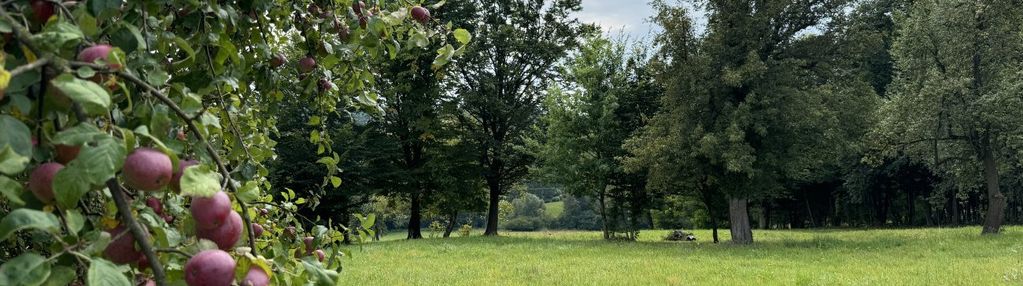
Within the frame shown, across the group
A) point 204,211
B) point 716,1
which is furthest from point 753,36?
point 204,211

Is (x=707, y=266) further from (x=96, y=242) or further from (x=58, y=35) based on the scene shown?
(x=58, y=35)

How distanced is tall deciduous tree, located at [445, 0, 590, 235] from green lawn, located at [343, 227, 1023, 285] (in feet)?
34.0

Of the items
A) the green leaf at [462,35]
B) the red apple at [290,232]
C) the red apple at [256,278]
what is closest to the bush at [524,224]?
the red apple at [290,232]

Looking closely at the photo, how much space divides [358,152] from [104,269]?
77.8 ft

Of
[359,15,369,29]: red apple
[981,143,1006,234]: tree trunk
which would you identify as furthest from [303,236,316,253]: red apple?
[981,143,1006,234]: tree trunk

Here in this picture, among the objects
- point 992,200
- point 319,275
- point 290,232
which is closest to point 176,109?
point 319,275

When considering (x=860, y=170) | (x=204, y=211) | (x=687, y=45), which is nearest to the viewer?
Answer: (x=204, y=211)

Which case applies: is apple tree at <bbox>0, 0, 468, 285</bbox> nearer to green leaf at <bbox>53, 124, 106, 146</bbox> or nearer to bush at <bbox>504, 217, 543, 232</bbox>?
green leaf at <bbox>53, 124, 106, 146</bbox>

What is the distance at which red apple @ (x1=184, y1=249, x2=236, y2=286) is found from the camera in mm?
859

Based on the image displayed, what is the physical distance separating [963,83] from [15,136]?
830 inches

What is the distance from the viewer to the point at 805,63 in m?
16.1

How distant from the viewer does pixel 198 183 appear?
0.77 meters

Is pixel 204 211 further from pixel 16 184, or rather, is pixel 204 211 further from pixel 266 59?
pixel 266 59

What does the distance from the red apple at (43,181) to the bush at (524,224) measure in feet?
240
